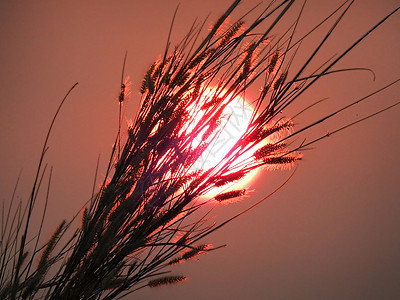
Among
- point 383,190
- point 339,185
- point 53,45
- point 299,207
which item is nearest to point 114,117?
point 53,45

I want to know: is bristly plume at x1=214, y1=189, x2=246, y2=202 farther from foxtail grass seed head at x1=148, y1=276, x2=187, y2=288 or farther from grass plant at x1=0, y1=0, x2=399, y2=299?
foxtail grass seed head at x1=148, y1=276, x2=187, y2=288

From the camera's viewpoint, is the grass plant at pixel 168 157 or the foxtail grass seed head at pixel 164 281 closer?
the grass plant at pixel 168 157

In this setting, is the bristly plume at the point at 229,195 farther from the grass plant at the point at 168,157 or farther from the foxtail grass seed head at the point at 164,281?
the foxtail grass seed head at the point at 164,281

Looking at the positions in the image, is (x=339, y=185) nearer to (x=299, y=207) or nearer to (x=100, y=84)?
(x=299, y=207)

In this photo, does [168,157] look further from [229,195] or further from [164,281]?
[164,281]

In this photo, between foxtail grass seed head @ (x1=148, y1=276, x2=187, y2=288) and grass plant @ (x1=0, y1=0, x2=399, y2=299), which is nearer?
grass plant @ (x1=0, y1=0, x2=399, y2=299)

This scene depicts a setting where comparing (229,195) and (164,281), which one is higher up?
(229,195)

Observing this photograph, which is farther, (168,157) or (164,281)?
(164,281)

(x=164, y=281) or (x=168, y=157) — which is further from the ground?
(x=168, y=157)

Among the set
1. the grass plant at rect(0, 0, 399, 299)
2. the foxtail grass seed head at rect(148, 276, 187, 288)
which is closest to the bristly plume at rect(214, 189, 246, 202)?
the grass plant at rect(0, 0, 399, 299)

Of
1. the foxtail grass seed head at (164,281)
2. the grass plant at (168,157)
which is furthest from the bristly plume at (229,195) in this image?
the foxtail grass seed head at (164,281)

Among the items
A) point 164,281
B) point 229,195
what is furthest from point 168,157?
point 164,281

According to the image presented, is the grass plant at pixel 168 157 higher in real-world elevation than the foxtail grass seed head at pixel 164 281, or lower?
higher
